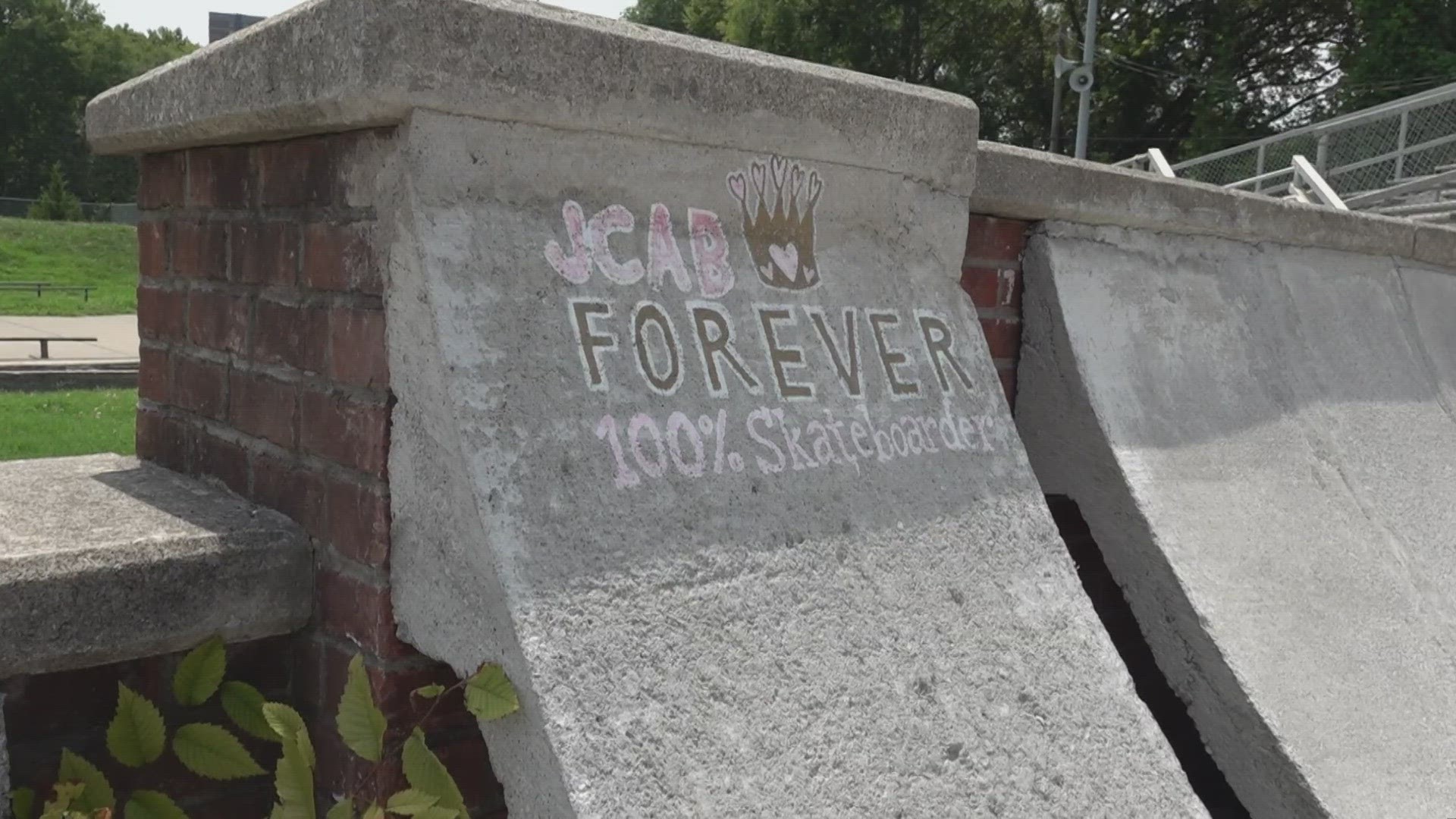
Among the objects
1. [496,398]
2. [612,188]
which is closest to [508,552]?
[496,398]

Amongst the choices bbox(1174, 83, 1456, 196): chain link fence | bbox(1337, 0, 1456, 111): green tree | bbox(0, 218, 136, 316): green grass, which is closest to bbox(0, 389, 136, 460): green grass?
bbox(0, 218, 136, 316): green grass

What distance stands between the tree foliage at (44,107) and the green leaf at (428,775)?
1907 inches

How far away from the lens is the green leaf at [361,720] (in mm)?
1486

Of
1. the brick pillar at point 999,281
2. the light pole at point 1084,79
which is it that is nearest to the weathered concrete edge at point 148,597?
the brick pillar at point 999,281

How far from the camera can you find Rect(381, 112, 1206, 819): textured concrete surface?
4.88 feet

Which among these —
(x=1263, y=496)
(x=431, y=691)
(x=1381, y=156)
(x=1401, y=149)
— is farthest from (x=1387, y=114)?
(x=431, y=691)

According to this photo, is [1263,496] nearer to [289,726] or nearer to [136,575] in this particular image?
[289,726]

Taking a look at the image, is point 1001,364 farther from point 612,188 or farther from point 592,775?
point 592,775

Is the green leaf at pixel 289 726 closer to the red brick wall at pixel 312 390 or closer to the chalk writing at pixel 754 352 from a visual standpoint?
the red brick wall at pixel 312 390

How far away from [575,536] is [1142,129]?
32.6m

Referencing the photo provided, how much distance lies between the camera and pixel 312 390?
1762mm

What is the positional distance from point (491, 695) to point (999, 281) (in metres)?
1.50

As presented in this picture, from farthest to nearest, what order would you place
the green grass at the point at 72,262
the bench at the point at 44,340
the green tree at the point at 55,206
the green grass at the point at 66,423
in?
the green tree at the point at 55,206 < the green grass at the point at 72,262 < the bench at the point at 44,340 < the green grass at the point at 66,423

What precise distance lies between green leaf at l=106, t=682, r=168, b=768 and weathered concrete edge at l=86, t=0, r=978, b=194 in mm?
789
